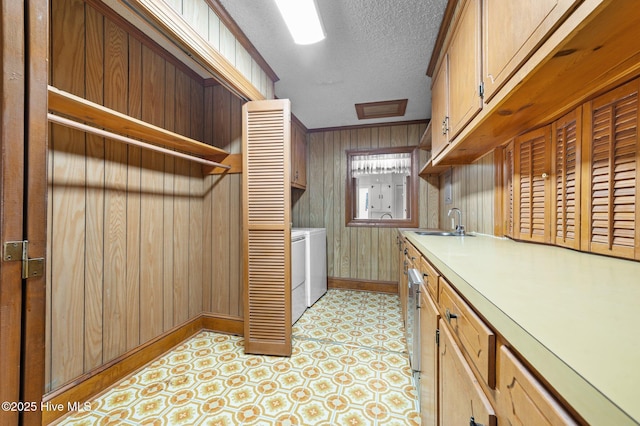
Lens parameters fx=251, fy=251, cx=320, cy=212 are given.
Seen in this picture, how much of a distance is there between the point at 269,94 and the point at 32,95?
5.80ft

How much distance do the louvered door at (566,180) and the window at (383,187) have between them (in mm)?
2211

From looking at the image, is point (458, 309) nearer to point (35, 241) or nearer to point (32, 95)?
point (35, 241)

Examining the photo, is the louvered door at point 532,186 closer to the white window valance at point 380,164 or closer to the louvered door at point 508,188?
the louvered door at point 508,188

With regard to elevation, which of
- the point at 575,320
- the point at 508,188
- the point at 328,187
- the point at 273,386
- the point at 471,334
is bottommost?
the point at 273,386

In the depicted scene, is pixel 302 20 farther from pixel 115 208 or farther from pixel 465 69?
pixel 115 208

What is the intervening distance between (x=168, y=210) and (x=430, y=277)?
2028mm

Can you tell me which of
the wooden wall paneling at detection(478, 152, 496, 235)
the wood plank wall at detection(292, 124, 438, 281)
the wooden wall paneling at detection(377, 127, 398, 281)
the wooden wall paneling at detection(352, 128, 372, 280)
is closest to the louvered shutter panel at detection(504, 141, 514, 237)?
the wooden wall paneling at detection(478, 152, 496, 235)

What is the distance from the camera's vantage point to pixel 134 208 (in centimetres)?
181

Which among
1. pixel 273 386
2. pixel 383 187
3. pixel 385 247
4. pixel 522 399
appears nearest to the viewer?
pixel 522 399

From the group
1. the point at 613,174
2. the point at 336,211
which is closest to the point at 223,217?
the point at 336,211

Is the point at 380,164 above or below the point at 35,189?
above

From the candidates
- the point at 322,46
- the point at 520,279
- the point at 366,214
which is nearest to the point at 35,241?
the point at 520,279

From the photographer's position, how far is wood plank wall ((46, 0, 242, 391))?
1.40 m

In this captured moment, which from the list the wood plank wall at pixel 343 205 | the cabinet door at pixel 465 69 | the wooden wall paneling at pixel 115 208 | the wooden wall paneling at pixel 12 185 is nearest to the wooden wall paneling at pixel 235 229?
the wooden wall paneling at pixel 115 208
